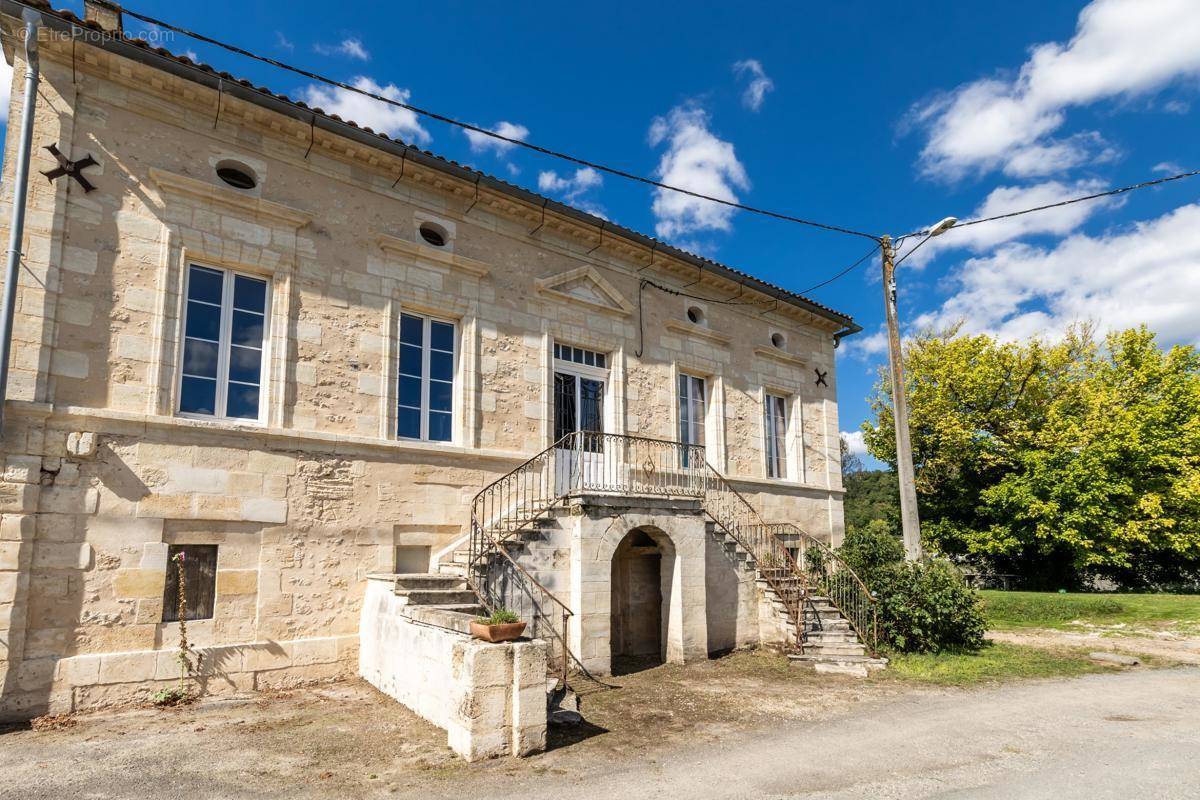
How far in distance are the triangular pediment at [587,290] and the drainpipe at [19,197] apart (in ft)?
20.9

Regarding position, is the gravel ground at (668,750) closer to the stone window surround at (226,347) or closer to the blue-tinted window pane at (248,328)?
the stone window surround at (226,347)

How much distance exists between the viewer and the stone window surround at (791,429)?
14503 millimetres

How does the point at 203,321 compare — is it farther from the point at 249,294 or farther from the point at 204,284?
the point at 249,294

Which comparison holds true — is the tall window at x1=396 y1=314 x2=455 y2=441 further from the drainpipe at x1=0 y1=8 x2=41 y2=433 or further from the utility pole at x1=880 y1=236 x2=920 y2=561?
the utility pole at x1=880 y1=236 x2=920 y2=561

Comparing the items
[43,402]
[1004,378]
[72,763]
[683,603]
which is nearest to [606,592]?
[683,603]

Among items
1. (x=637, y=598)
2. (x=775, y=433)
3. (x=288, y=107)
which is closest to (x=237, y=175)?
(x=288, y=107)

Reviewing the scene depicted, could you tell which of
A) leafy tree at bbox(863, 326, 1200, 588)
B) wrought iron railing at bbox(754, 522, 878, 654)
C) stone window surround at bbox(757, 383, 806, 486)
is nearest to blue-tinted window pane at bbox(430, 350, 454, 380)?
wrought iron railing at bbox(754, 522, 878, 654)

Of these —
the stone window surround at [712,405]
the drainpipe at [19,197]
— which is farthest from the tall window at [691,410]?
the drainpipe at [19,197]

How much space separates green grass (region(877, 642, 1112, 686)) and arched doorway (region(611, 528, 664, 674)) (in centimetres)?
337

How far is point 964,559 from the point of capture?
22516mm

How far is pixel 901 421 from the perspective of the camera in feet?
41.2

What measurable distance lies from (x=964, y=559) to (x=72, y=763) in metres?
23.3

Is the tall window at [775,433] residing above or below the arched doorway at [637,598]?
above

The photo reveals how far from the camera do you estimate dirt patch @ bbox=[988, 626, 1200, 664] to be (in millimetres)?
11008
